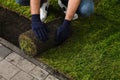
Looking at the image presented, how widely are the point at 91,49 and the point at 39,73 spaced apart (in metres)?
0.78

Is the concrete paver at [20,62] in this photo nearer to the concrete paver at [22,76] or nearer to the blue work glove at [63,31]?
the concrete paver at [22,76]

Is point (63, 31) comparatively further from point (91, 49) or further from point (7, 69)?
point (7, 69)

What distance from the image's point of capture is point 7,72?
3.58 metres

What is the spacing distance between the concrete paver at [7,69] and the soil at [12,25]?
429 mm

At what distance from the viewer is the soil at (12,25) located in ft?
13.6

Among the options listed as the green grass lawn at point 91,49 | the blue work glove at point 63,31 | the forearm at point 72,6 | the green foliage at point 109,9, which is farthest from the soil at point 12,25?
the green foliage at point 109,9

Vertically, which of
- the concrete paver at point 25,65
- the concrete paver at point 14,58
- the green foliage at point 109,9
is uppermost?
the green foliage at point 109,9

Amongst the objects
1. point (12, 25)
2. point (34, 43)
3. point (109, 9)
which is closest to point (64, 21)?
point (34, 43)

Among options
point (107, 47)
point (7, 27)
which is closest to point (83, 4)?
point (107, 47)

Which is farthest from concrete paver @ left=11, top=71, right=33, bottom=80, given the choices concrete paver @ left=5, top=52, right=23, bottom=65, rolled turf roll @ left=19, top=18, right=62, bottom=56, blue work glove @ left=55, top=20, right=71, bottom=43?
blue work glove @ left=55, top=20, right=71, bottom=43

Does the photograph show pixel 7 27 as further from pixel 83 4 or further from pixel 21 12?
pixel 83 4

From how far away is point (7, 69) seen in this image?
362 cm

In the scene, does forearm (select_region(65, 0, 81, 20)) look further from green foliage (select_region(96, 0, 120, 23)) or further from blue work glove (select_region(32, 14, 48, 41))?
green foliage (select_region(96, 0, 120, 23))

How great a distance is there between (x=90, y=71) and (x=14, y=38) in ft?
3.94
